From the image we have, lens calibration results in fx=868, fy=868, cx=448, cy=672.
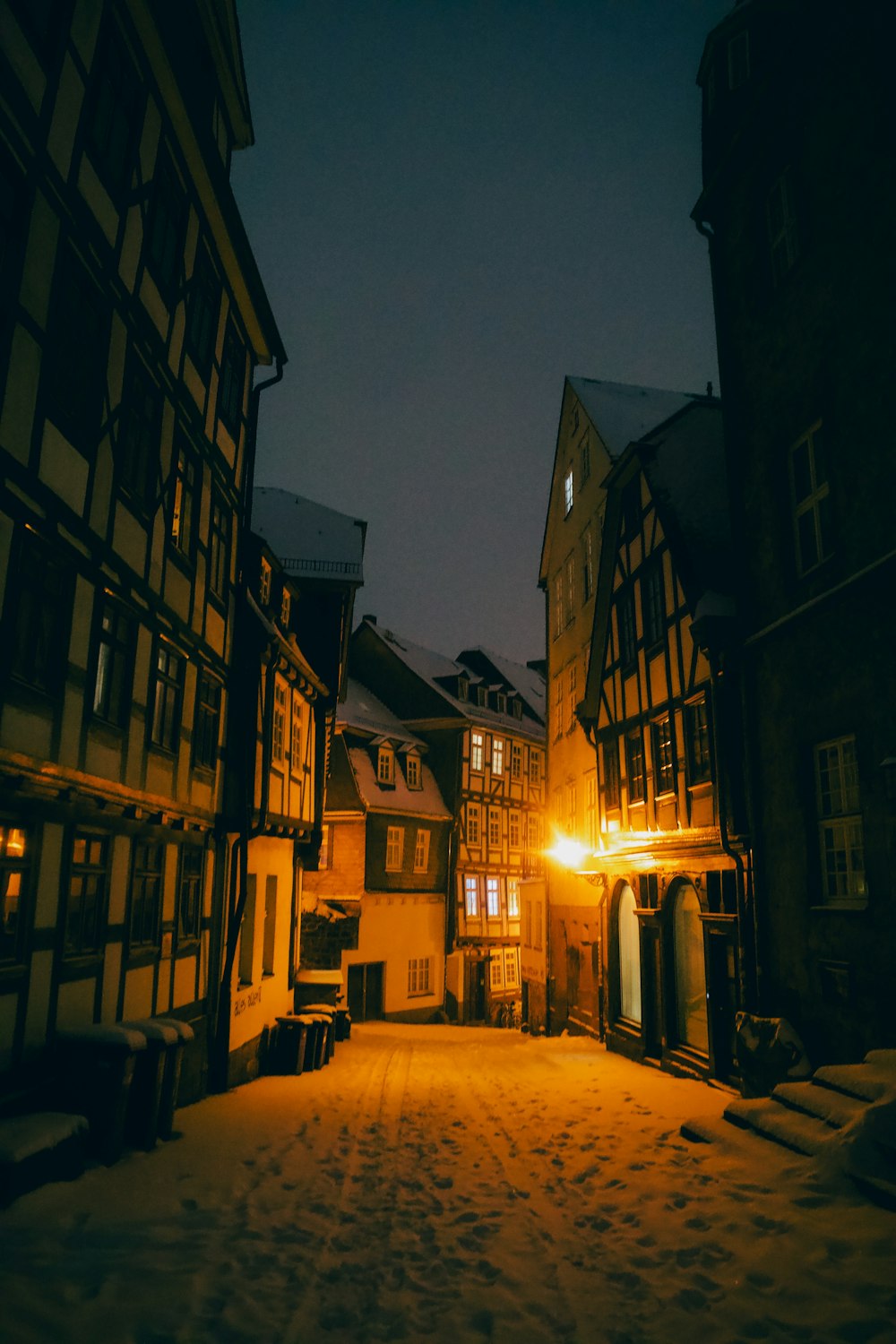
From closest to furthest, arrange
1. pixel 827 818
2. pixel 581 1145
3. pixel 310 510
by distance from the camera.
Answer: pixel 581 1145
pixel 827 818
pixel 310 510

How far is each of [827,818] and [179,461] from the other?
890 cm

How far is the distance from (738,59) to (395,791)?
25022 mm

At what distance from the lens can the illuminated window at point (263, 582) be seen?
1505 cm

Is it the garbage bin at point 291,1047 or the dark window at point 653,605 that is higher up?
the dark window at point 653,605

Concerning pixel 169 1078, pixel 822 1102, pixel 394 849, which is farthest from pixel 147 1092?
pixel 394 849

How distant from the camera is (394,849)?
1250 inches

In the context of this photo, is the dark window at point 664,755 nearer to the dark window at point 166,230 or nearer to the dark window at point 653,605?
the dark window at point 653,605

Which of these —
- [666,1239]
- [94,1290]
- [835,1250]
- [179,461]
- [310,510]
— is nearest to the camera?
[94,1290]

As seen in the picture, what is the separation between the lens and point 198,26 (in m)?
11.7

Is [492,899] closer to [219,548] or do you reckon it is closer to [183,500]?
[219,548]

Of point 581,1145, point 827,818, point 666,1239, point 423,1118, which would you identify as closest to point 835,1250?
point 666,1239

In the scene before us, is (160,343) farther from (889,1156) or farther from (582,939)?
(582,939)

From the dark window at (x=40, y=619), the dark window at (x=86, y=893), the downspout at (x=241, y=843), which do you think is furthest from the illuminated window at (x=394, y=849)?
the dark window at (x=40, y=619)

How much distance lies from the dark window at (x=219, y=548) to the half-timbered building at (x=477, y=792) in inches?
877
